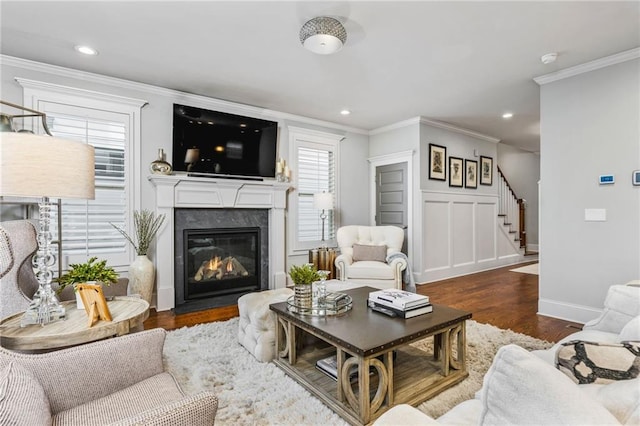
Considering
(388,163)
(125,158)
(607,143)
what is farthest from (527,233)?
(125,158)

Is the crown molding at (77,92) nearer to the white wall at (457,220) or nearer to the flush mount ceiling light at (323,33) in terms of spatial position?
the flush mount ceiling light at (323,33)

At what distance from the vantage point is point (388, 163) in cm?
548

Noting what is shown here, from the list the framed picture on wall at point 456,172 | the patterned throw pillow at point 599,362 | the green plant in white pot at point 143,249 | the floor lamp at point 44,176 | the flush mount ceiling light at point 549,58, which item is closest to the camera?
the patterned throw pillow at point 599,362

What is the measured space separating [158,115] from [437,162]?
13.3ft

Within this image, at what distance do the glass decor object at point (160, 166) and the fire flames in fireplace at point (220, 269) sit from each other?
121cm

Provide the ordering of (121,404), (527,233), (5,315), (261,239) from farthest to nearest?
→ (527,233), (261,239), (5,315), (121,404)

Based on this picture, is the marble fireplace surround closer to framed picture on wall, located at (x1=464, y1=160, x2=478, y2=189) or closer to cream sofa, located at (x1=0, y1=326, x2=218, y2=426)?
cream sofa, located at (x1=0, y1=326, x2=218, y2=426)

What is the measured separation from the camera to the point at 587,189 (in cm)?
320

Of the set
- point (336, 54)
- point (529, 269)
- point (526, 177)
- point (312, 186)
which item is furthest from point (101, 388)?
point (526, 177)

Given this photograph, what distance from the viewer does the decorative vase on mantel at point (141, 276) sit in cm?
341

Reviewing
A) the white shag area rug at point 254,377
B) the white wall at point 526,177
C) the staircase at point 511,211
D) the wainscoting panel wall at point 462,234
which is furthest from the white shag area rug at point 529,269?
the white shag area rug at point 254,377

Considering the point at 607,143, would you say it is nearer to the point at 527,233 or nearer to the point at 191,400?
the point at 191,400

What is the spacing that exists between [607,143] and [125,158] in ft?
16.1

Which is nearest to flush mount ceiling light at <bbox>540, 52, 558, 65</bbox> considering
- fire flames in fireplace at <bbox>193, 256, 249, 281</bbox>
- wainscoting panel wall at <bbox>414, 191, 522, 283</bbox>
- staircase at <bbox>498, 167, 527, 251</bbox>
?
wainscoting panel wall at <bbox>414, 191, 522, 283</bbox>
